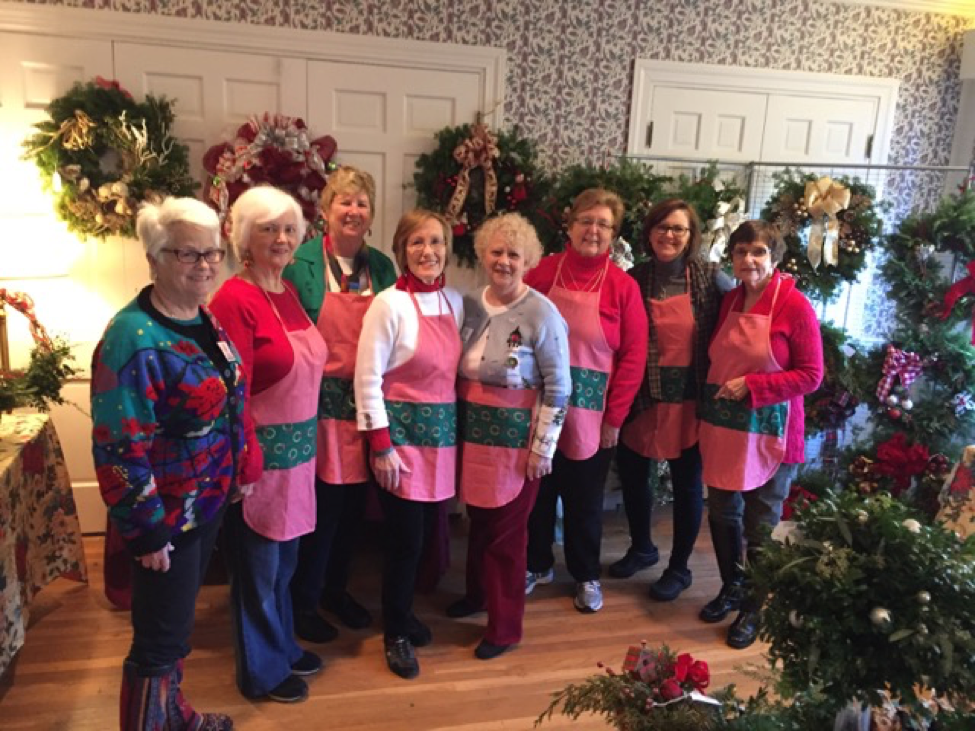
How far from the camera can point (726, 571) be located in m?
2.72

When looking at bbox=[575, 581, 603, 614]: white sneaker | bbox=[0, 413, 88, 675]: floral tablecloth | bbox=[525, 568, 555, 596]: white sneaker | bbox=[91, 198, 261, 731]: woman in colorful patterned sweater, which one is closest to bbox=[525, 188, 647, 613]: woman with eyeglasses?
bbox=[575, 581, 603, 614]: white sneaker

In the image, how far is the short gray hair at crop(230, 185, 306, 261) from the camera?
6.23ft

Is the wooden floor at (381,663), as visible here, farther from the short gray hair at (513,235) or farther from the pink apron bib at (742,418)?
the short gray hair at (513,235)

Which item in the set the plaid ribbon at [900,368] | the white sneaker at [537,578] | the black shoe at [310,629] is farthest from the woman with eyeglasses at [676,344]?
the black shoe at [310,629]

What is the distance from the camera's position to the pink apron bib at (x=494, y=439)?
2.26 m

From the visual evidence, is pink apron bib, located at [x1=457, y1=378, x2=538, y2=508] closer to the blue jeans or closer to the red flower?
the blue jeans

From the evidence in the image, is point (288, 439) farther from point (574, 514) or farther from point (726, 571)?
point (726, 571)

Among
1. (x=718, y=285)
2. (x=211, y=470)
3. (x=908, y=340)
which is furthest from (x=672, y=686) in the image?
(x=908, y=340)

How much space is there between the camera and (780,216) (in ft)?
10.5

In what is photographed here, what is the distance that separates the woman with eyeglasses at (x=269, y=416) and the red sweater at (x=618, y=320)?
3.03ft

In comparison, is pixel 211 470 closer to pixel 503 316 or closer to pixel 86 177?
pixel 503 316

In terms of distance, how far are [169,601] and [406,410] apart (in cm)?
78

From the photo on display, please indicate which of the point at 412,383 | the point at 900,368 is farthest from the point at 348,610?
the point at 900,368

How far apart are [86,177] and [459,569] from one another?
2.12 m
